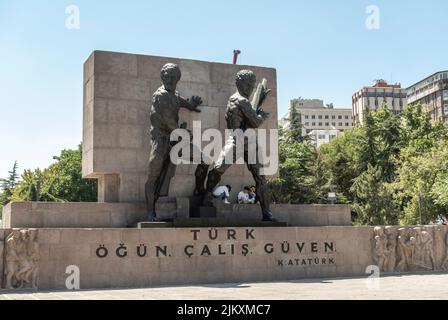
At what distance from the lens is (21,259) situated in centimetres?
1189

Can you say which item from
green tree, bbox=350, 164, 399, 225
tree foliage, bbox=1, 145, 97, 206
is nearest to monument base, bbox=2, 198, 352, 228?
green tree, bbox=350, 164, 399, 225

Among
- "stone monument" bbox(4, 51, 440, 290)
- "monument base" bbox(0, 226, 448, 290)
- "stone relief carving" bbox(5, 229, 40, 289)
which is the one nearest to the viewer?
"stone relief carving" bbox(5, 229, 40, 289)

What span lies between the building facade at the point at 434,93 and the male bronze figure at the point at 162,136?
9187 cm

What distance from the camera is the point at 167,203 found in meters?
15.1

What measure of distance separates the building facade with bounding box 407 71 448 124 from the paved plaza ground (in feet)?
303

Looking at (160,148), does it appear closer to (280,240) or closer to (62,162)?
(280,240)

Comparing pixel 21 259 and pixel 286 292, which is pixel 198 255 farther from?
pixel 21 259

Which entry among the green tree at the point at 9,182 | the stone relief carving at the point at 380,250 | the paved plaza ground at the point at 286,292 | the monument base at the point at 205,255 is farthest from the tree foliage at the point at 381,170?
the green tree at the point at 9,182

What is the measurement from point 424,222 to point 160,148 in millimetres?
27247

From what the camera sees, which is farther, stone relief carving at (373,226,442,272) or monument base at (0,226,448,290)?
stone relief carving at (373,226,442,272)

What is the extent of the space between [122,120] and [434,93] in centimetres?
10353

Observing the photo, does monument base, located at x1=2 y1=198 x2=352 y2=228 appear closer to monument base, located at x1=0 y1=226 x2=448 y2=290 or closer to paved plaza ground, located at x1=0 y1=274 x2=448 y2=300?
monument base, located at x1=0 y1=226 x2=448 y2=290

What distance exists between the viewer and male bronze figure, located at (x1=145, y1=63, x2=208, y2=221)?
1431cm
